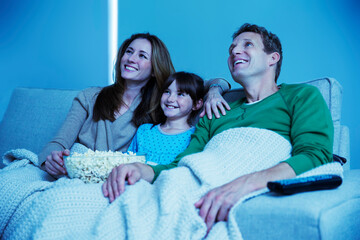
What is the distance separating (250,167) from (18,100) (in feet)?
5.40

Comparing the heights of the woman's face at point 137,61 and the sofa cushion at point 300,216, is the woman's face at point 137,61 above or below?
above

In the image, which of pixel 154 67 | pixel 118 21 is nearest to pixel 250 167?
pixel 154 67

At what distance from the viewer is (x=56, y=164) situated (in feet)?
4.15

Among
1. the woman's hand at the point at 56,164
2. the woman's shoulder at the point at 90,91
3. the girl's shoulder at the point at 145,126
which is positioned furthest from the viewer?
the woman's shoulder at the point at 90,91

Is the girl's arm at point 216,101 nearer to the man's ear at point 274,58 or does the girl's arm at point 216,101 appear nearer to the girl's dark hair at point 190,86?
the girl's dark hair at point 190,86

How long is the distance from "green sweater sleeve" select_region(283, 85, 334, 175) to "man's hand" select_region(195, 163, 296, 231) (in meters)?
0.06

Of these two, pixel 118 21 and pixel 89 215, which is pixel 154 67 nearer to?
pixel 89 215

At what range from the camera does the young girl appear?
1495 mm

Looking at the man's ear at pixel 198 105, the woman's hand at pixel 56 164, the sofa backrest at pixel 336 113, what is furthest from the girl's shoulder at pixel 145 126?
the sofa backrest at pixel 336 113

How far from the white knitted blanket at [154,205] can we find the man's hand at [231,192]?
23 millimetres

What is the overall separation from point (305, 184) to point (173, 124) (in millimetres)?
889

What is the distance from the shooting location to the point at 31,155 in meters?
1.48

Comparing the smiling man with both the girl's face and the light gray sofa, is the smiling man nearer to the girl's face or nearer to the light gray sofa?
the light gray sofa

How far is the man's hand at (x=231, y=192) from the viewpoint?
81cm
